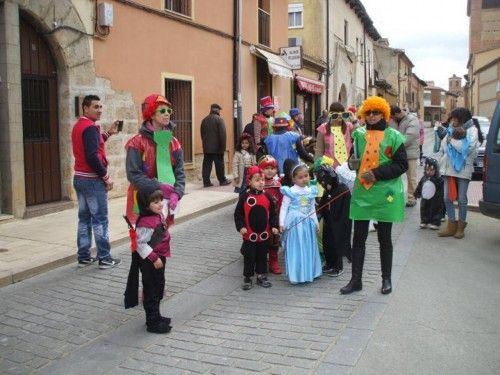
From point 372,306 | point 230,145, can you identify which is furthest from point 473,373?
point 230,145

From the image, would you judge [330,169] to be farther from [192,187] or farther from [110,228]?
[192,187]

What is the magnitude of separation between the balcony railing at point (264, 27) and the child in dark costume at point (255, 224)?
13.0m

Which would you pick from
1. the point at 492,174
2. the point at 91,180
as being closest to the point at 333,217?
the point at 492,174

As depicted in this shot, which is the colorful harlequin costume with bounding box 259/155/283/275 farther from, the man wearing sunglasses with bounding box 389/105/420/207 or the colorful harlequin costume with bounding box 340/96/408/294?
the man wearing sunglasses with bounding box 389/105/420/207

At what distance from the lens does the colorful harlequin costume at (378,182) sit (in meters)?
4.96

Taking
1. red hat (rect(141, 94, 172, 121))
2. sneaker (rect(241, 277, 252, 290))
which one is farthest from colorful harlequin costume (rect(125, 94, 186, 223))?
sneaker (rect(241, 277, 252, 290))

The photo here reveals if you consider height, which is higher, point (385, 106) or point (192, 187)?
point (385, 106)

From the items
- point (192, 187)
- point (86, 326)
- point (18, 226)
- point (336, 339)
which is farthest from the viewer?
point (192, 187)

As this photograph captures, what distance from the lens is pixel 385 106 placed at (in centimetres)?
504

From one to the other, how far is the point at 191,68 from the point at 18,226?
6.43 meters

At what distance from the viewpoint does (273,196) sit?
591 cm

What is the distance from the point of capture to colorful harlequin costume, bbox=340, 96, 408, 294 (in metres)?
4.96

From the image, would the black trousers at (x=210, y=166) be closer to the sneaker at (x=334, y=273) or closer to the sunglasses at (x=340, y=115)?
the sunglasses at (x=340, y=115)

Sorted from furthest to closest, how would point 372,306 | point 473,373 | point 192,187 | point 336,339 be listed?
point 192,187, point 372,306, point 336,339, point 473,373
